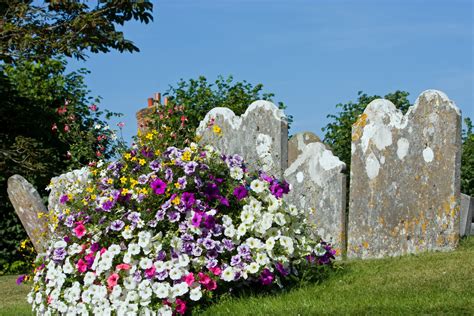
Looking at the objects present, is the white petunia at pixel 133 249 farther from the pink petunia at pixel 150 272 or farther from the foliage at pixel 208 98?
the foliage at pixel 208 98

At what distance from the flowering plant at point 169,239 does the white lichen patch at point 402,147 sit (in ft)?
8.18

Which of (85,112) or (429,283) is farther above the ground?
(85,112)

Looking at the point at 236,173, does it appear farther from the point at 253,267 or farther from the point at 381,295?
the point at 381,295

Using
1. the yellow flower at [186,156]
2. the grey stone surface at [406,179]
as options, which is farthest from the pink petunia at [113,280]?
the grey stone surface at [406,179]

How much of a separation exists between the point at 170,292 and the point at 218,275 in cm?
49

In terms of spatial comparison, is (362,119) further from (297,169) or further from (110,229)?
(110,229)

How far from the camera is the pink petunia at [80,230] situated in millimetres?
7445

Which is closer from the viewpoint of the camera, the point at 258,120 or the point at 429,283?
the point at 429,283

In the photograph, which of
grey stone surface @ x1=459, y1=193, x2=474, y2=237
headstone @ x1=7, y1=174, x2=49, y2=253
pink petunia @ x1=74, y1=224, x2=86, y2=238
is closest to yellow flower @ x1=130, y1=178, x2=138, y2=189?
pink petunia @ x1=74, y1=224, x2=86, y2=238

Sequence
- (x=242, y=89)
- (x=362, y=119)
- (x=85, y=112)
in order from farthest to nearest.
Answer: (x=85, y=112)
(x=242, y=89)
(x=362, y=119)

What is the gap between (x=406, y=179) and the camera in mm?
9734

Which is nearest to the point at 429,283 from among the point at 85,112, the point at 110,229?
the point at 110,229

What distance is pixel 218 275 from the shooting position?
698 centimetres

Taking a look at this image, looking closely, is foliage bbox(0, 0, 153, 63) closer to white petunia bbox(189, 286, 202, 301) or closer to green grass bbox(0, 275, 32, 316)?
green grass bbox(0, 275, 32, 316)
